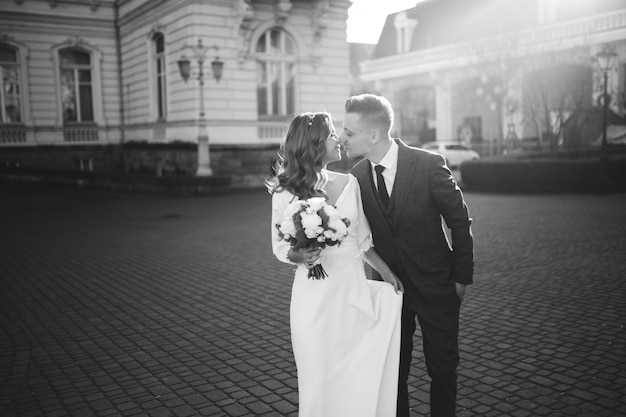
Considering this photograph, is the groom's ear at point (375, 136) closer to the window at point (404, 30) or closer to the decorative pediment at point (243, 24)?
the decorative pediment at point (243, 24)

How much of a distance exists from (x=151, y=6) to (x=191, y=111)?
6.08m

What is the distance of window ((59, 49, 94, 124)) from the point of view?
30.0m

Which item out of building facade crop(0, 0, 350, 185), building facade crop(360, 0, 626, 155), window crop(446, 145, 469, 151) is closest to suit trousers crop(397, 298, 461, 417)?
building facade crop(360, 0, 626, 155)

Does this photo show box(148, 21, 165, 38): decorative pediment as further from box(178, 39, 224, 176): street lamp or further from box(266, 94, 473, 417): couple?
box(266, 94, 473, 417): couple

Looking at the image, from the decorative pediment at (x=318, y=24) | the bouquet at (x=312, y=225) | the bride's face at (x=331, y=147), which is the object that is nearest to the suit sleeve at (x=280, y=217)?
the bouquet at (x=312, y=225)

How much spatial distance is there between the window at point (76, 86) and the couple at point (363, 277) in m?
29.6

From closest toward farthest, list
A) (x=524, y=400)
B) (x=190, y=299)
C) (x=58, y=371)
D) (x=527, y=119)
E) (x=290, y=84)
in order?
1. (x=524, y=400)
2. (x=58, y=371)
3. (x=190, y=299)
4. (x=290, y=84)
5. (x=527, y=119)

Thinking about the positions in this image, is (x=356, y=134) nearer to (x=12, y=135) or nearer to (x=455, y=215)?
(x=455, y=215)

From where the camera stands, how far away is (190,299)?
754 centimetres

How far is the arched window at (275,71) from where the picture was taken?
24.9 m

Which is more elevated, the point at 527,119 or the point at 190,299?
the point at 527,119

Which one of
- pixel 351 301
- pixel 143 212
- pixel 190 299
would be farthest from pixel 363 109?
pixel 143 212

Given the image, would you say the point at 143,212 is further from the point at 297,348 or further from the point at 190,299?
the point at 297,348

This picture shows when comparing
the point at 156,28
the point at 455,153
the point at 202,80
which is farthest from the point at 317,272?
the point at 455,153
